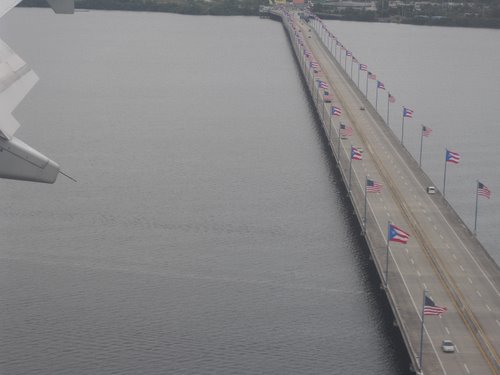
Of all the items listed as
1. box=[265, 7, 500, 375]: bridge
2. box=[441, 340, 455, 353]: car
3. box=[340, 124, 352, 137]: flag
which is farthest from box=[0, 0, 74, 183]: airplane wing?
box=[340, 124, 352, 137]: flag

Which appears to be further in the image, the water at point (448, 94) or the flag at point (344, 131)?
the flag at point (344, 131)

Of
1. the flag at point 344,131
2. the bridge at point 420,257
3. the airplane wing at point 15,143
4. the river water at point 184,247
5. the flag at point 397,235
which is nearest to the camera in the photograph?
the airplane wing at point 15,143

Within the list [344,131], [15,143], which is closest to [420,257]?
[15,143]

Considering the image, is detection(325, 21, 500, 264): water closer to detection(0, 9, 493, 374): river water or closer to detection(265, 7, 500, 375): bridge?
detection(265, 7, 500, 375): bridge

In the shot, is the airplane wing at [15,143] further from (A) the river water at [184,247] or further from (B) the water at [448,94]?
(B) the water at [448,94]

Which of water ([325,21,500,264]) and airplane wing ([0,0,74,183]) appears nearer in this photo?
airplane wing ([0,0,74,183])

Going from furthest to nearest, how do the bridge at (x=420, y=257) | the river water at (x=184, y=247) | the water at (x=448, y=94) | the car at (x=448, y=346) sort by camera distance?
1. the water at (x=448, y=94)
2. the river water at (x=184, y=247)
3. the bridge at (x=420, y=257)
4. the car at (x=448, y=346)

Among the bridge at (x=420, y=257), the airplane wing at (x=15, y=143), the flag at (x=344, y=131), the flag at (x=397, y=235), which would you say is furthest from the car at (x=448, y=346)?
the flag at (x=344, y=131)
